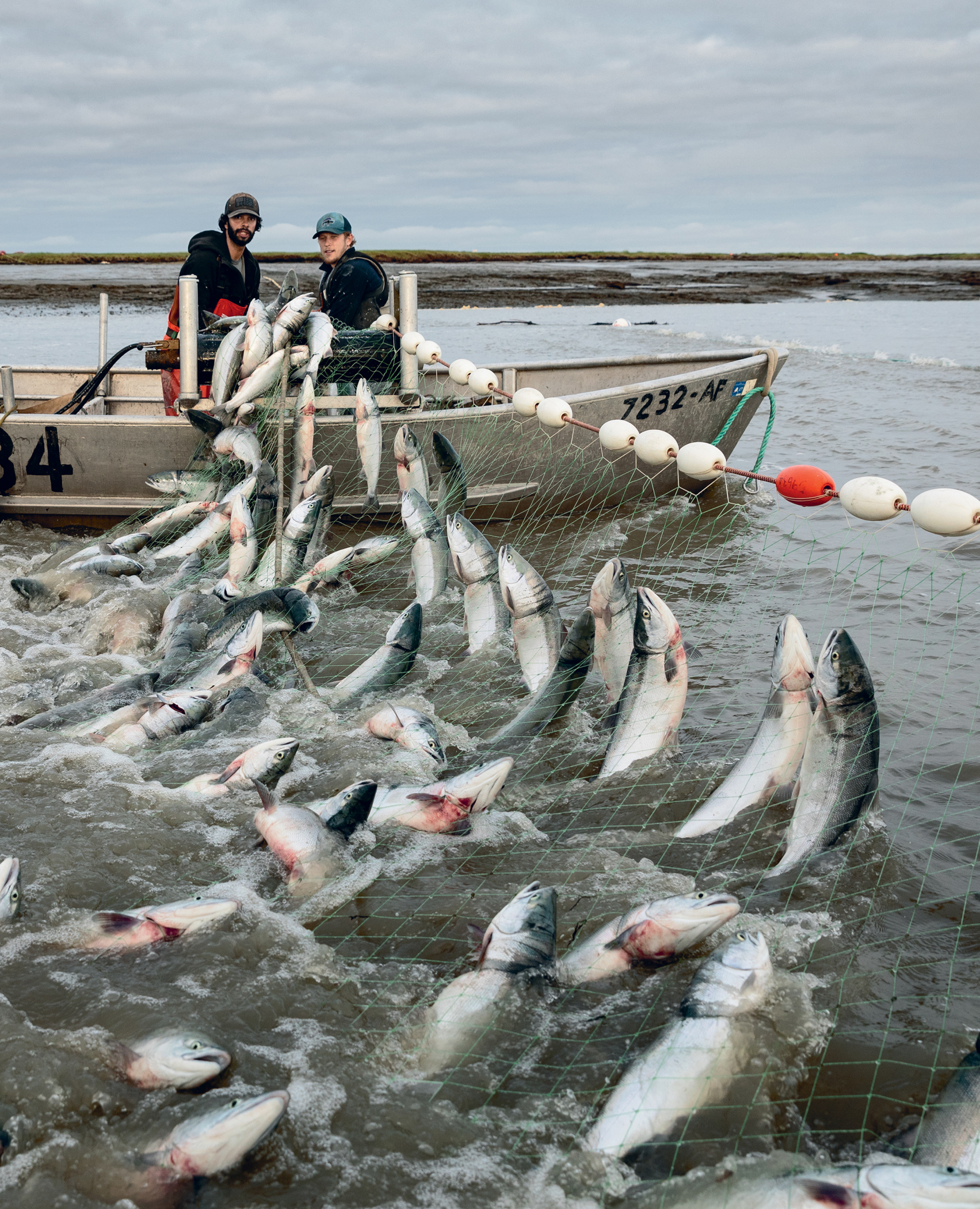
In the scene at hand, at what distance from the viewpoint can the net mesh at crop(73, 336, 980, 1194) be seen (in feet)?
9.46

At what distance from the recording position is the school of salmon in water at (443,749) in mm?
2564

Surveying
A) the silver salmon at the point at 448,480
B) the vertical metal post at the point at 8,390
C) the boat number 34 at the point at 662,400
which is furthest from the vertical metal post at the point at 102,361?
the boat number 34 at the point at 662,400

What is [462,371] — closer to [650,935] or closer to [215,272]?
[215,272]

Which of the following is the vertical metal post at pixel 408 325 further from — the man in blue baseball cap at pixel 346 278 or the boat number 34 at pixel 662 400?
the boat number 34 at pixel 662 400

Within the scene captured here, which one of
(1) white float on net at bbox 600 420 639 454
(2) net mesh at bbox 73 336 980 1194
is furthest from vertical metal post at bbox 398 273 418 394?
(1) white float on net at bbox 600 420 639 454

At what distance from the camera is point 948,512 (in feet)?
11.2

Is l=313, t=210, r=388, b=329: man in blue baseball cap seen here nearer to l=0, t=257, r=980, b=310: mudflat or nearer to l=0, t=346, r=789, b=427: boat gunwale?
l=0, t=346, r=789, b=427: boat gunwale

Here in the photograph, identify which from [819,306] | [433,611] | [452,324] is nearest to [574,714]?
[433,611]

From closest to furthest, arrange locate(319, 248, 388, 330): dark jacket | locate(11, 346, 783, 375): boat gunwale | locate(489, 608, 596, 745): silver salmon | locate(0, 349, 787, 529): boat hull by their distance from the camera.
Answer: locate(489, 608, 596, 745): silver salmon, locate(0, 349, 787, 529): boat hull, locate(319, 248, 388, 330): dark jacket, locate(11, 346, 783, 375): boat gunwale

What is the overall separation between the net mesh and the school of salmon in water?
93mm

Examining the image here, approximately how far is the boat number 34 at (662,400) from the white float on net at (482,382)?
5.52ft

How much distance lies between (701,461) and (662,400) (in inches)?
192

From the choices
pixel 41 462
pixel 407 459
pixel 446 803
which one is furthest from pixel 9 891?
pixel 41 462

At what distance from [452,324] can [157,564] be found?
27.3m
